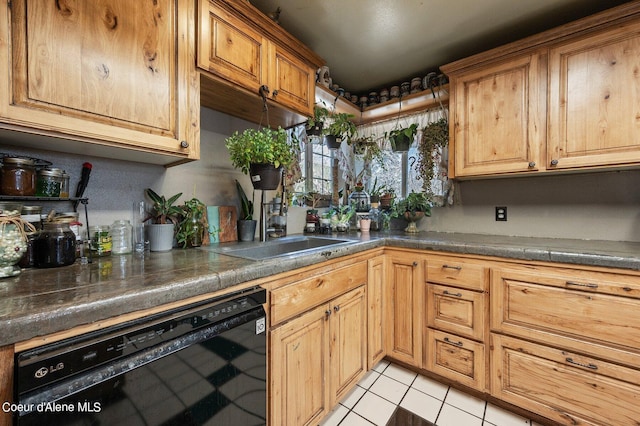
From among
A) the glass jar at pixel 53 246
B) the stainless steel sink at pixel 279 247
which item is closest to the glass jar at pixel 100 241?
the glass jar at pixel 53 246

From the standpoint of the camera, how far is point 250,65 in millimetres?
1446

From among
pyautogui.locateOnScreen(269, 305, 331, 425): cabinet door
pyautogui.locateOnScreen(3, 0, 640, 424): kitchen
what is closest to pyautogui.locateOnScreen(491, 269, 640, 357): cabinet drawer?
pyautogui.locateOnScreen(3, 0, 640, 424): kitchen

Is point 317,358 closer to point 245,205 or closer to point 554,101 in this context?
point 245,205

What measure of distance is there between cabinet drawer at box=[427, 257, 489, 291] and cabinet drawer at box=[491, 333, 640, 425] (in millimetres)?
308

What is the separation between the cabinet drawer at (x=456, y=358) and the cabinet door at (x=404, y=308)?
0.08m

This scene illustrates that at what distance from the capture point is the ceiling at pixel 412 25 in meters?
1.71

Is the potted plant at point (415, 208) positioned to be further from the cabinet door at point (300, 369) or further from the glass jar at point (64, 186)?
the glass jar at point (64, 186)

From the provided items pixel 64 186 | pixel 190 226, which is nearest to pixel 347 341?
pixel 190 226

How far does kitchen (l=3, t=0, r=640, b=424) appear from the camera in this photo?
4.34ft

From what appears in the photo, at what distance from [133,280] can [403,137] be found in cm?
228

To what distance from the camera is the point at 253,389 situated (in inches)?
40.0

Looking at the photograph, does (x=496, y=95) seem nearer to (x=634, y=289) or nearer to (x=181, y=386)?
(x=634, y=289)

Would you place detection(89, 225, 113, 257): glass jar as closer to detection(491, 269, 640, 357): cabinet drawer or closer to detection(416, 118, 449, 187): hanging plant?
detection(491, 269, 640, 357): cabinet drawer

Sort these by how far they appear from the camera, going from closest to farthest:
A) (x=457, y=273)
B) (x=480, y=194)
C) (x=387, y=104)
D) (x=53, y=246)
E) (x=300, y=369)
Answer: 1. (x=53, y=246)
2. (x=300, y=369)
3. (x=457, y=273)
4. (x=480, y=194)
5. (x=387, y=104)
